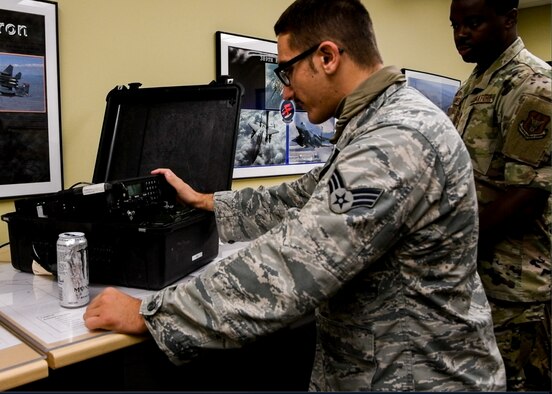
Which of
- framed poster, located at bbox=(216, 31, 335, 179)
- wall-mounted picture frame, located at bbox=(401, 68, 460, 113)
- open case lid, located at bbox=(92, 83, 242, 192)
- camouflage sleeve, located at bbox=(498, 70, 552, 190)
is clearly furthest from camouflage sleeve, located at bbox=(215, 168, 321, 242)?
wall-mounted picture frame, located at bbox=(401, 68, 460, 113)

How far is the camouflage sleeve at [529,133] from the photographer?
1.35m

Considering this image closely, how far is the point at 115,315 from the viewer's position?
972 millimetres

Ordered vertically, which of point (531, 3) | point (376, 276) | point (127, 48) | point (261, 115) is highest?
point (531, 3)

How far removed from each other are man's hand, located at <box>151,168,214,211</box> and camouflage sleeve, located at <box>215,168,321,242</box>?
4cm

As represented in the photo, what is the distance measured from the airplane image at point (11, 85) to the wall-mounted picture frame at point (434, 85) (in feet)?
7.94

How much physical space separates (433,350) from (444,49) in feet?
10.7

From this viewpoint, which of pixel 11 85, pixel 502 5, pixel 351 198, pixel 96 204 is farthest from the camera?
pixel 11 85

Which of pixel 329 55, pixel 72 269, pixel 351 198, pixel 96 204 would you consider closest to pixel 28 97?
pixel 96 204

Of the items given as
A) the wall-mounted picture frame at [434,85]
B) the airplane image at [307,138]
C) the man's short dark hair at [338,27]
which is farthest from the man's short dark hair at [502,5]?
the wall-mounted picture frame at [434,85]

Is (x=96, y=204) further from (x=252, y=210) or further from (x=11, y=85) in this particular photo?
(x=11, y=85)

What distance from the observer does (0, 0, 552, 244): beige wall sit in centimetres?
181

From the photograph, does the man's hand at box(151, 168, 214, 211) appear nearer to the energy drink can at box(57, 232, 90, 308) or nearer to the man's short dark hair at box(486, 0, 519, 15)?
the energy drink can at box(57, 232, 90, 308)

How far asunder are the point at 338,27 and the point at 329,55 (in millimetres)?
67

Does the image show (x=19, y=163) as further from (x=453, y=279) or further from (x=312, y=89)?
(x=453, y=279)
